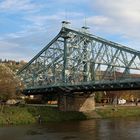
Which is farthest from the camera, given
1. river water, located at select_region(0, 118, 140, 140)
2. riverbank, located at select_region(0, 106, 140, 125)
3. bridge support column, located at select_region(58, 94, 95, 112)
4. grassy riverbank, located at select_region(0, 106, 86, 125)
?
bridge support column, located at select_region(58, 94, 95, 112)

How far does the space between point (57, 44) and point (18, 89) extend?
60.3 ft

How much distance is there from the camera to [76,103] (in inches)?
3757

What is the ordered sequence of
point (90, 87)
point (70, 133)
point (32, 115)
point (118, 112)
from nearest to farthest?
point (70, 133) < point (32, 115) < point (90, 87) < point (118, 112)

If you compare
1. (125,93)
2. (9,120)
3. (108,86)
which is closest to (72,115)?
(108,86)

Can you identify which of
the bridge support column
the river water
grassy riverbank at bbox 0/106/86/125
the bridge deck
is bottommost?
the river water

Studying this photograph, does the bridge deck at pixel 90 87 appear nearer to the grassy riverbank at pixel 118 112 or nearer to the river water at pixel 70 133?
the grassy riverbank at pixel 118 112

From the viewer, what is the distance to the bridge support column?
93.9 metres

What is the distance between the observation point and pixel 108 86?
263 feet

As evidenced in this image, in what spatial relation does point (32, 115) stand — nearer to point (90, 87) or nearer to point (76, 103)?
point (90, 87)

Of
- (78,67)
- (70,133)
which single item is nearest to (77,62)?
(78,67)

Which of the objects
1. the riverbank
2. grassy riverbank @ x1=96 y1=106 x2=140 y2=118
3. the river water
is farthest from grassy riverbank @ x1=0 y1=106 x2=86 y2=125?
the river water

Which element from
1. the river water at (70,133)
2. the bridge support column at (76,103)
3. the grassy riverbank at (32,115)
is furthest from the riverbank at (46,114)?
the river water at (70,133)

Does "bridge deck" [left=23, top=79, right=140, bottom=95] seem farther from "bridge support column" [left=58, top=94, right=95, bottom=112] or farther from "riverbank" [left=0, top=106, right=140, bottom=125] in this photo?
"riverbank" [left=0, top=106, right=140, bottom=125]

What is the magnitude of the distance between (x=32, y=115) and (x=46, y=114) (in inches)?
151
